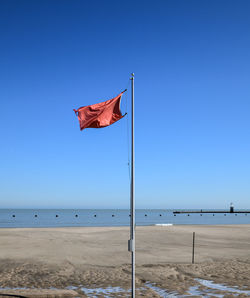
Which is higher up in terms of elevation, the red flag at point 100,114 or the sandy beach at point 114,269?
the red flag at point 100,114

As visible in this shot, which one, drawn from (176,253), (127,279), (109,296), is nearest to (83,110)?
(109,296)

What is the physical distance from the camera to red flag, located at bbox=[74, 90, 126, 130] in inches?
549

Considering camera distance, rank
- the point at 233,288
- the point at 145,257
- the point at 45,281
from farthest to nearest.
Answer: the point at 145,257 < the point at 45,281 < the point at 233,288

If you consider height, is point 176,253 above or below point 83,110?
below

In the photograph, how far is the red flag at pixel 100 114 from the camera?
13938 mm

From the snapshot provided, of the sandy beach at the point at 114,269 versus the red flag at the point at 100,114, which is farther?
the sandy beach at the point at 114,269

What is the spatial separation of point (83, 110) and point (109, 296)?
24.6ft

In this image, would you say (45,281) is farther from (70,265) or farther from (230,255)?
(230,255)

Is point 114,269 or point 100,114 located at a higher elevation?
point 100,114

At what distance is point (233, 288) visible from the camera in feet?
48.8

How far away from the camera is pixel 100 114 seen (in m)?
14.0

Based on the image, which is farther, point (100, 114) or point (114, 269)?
point (114, 269)

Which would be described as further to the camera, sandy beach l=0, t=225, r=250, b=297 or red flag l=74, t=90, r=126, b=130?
sandy beach l=0, t=225, r=250, b=297

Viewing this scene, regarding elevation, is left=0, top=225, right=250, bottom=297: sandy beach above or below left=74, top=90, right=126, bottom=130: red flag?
below
